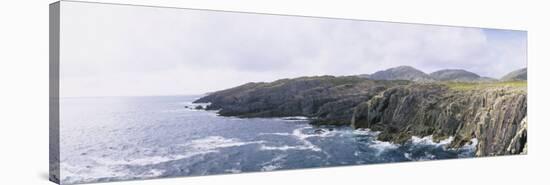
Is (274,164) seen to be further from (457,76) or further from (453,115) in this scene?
(457,76)

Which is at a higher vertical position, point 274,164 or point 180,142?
point 180,142

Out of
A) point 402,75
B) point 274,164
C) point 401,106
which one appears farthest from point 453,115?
point 274,164

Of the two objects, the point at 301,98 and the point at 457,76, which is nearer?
the point at 301,98

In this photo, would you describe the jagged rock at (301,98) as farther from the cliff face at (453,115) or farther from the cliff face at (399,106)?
the cliff face at (453,115)

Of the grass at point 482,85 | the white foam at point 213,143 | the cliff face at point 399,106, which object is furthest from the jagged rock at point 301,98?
the grass at point 482,85

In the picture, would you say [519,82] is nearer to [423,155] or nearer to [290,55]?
[423,155]

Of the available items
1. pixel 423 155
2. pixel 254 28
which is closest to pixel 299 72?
pixel 254 28

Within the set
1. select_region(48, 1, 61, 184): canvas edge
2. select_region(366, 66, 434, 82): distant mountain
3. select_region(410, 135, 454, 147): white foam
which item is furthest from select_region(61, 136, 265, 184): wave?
select_region(410, 135, 454, 147): white foam
